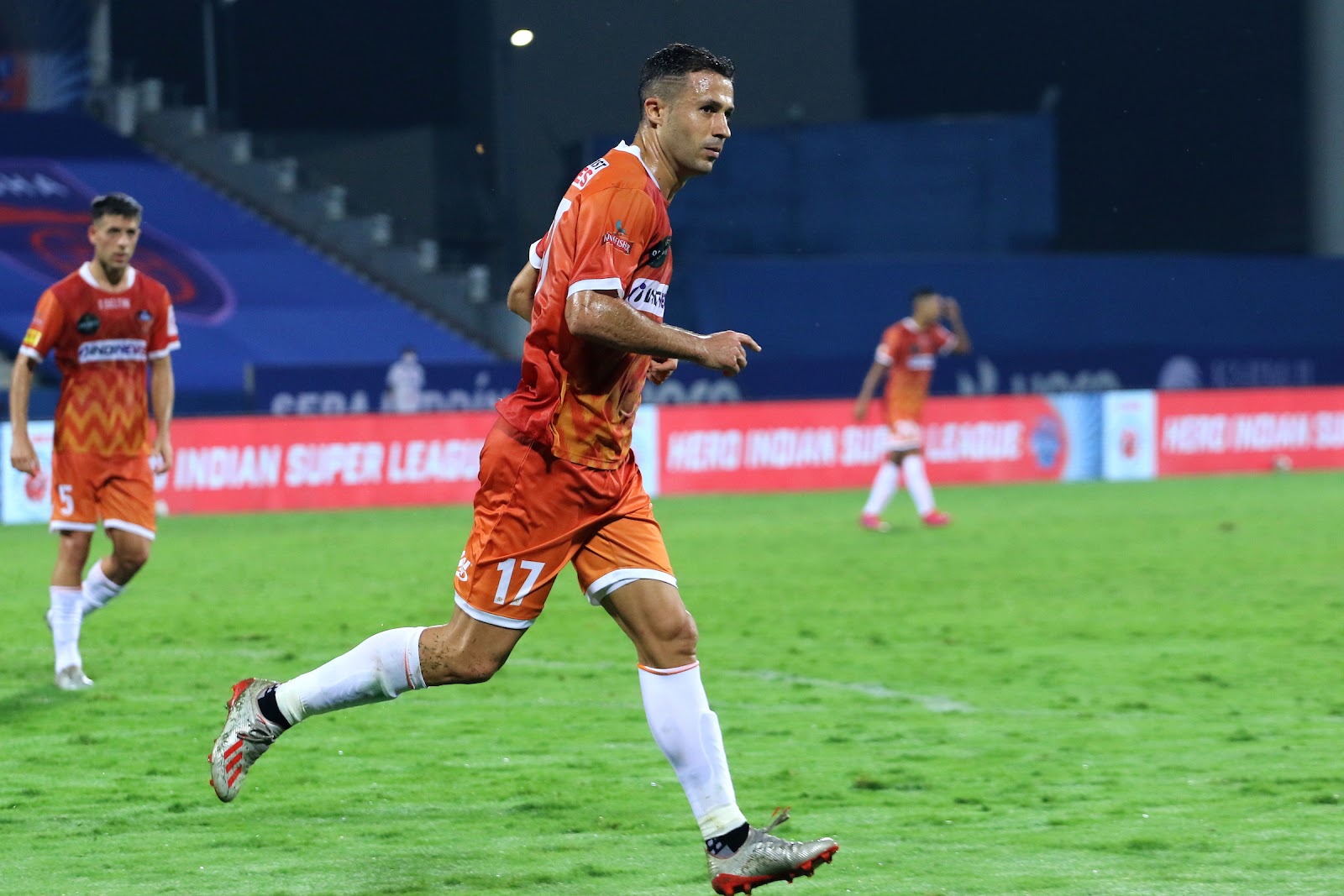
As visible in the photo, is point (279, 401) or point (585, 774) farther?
point (279, 401)

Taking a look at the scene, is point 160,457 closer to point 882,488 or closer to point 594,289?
point 594,289

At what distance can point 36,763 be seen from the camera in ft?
21.5

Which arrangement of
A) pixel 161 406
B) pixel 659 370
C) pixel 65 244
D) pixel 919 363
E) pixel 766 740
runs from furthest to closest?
pixel 65 244 < pixel 919 363 < pixel 161 406 < pixel 766 740 < pixel 659 370

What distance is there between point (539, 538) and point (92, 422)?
4.13 metres

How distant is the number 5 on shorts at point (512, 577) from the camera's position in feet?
16.0

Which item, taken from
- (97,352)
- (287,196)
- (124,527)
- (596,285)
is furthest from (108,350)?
(287,196)

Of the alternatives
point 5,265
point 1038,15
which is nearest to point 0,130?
point 5,265

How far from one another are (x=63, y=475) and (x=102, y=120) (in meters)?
28.0

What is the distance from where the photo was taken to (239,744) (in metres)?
5.20

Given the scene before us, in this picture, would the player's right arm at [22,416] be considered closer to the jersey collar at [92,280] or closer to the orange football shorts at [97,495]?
the orange football shorts at [97,495]

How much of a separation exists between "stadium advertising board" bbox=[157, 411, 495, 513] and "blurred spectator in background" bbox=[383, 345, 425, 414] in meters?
2.87

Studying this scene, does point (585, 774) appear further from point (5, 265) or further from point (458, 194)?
point (458, 194)

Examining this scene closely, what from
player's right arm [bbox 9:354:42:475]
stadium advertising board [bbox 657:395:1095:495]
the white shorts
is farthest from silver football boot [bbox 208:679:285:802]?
stadium advertising board [bbox 657:395:1095:495]

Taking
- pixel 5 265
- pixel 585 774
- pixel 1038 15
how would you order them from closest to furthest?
pixel 585 774, pixel 5 265, pixel 1038 15
